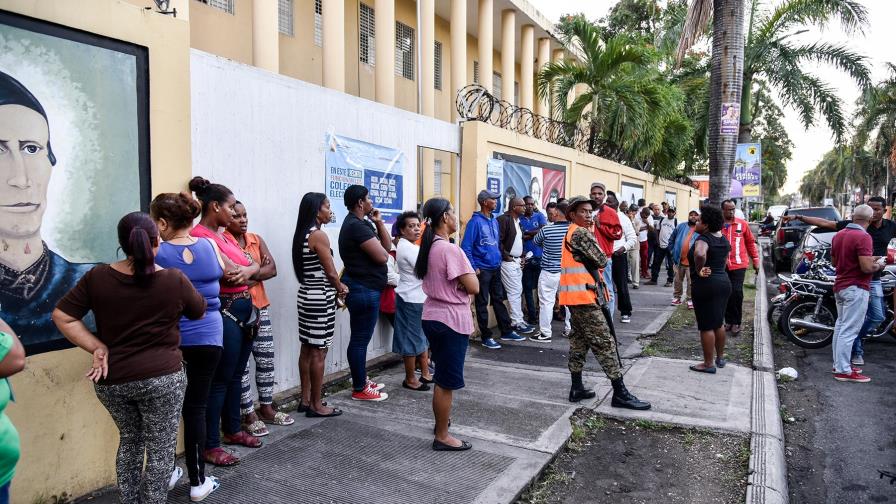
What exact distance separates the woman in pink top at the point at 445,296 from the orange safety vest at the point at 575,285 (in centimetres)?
134

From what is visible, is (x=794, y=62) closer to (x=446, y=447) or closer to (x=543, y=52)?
(x=543, y=52)

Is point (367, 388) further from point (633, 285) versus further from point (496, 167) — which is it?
point (633, 285)

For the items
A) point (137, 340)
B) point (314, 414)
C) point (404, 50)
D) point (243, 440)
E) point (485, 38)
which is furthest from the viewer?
point (404, 50)

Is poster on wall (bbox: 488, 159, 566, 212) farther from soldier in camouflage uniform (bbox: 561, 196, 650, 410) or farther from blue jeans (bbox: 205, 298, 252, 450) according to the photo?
blue jeans (bbox: 205, 298, 252, 450)

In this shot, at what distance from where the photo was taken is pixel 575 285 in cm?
504

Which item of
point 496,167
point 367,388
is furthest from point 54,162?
point 496,167

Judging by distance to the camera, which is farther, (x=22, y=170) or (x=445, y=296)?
(x=445, y=296)

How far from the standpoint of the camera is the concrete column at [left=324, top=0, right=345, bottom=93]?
898cm

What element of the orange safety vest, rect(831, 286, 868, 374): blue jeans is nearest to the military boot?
the orange safety vest

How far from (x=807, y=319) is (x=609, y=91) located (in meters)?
7.09

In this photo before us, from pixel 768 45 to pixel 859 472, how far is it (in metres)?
14.5

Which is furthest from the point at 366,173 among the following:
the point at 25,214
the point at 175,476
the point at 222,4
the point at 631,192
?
the point at 631,192

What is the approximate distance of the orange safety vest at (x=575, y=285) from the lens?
5.00 m

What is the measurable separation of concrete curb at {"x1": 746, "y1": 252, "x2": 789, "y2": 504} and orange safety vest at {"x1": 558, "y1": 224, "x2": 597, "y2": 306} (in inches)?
62.6
